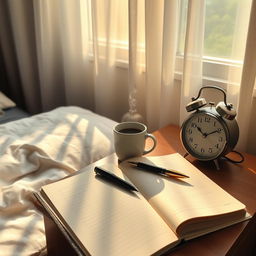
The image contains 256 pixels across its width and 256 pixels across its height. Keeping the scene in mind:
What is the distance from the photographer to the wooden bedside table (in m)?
0.54

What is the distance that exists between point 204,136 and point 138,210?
1.01 ft

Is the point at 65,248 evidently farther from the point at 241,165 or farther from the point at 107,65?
the point at 107,65

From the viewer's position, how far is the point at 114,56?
129cm

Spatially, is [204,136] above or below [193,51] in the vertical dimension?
below

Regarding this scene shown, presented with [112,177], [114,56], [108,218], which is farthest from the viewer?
[114,56]

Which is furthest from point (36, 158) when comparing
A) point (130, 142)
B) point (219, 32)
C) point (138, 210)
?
point (219, 32)

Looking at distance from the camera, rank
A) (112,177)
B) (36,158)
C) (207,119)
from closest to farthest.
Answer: (112,177)
(207,119)
(36,158)

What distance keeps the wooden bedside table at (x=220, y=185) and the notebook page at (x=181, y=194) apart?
0.04 m

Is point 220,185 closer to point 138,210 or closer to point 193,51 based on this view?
point 138,210

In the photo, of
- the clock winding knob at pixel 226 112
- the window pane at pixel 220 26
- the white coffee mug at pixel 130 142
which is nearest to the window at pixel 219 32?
the window pane at pixel 220 26

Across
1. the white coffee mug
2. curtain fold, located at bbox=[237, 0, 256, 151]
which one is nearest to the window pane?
curtain fold, located at bbox=[237, 0, 256, 151]

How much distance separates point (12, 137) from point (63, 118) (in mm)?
206

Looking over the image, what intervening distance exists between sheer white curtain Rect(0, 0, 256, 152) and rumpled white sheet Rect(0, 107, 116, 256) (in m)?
0.22

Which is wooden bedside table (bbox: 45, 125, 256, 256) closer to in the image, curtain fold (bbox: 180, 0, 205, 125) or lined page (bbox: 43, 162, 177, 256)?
lined page (bbox: 43, 162, 177, 256)
